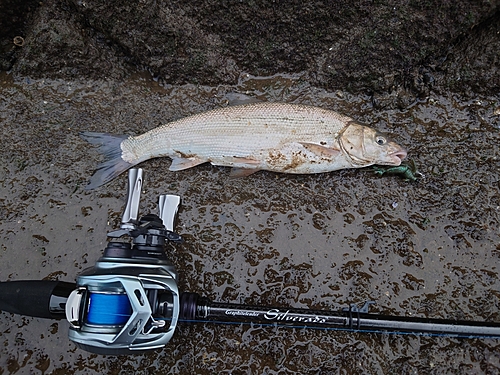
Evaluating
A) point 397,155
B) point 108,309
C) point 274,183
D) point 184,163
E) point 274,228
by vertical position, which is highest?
point 397,155

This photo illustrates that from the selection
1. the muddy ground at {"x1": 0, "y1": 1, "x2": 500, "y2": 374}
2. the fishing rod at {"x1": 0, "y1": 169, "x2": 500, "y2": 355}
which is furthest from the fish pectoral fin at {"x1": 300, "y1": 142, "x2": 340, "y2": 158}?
the fishing rod at {"x1": 0, "y1": 169, "x2": 500, "y2": 355}

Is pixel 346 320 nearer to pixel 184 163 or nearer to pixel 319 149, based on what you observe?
pixel 319 149

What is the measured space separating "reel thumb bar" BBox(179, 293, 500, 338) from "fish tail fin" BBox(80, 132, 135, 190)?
1333 millimetres

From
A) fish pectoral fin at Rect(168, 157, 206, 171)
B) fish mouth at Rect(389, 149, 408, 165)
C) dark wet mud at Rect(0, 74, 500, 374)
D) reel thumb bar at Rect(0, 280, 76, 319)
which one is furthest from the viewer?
fish pectoral fin at Rect(168, 157, 206, 171)

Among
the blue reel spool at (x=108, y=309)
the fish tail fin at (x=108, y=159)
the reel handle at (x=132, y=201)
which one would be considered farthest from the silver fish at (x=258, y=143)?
the blue reel spool at (x=108, y=309)

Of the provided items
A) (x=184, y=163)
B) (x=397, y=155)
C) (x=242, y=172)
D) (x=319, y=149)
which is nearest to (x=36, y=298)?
(x=184, y=163)

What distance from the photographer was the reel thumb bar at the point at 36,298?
2.10 metres

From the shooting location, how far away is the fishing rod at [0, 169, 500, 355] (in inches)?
76.9

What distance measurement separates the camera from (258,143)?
2.92 metres

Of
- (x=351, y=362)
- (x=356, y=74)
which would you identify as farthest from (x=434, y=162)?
(x=351, y=362)

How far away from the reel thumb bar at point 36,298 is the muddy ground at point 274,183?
65cm

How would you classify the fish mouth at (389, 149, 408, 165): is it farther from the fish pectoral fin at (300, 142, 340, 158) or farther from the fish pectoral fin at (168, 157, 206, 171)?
the fish pectoral fin at (168, 157, 206, 171)

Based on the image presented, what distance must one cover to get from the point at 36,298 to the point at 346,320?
1.90 meters

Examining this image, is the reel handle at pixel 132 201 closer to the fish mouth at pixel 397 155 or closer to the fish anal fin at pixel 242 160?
the fish anal fin at pixel 242 160
